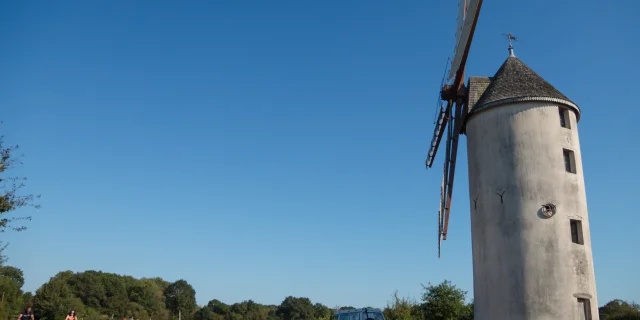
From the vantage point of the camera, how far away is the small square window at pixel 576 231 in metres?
19.0

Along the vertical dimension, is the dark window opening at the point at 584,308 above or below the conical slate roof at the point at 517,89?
below

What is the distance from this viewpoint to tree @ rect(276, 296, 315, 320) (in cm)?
9338

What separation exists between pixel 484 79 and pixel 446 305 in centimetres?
1841

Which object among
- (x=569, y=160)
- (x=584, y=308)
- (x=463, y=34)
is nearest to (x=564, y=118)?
(x=569, y=160)

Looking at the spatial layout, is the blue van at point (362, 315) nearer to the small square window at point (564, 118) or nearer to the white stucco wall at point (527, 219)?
the white stucco wall at point (527, 219)

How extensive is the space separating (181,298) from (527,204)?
292 feet

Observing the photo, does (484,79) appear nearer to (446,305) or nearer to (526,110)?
(526,110)

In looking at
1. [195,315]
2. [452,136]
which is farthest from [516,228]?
[195,315]

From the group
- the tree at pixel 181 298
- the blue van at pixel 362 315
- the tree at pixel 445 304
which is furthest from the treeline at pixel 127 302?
the blue van at pixel 362 315

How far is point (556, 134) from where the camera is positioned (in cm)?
1988

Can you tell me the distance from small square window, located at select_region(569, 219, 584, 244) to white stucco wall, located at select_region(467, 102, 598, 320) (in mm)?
192

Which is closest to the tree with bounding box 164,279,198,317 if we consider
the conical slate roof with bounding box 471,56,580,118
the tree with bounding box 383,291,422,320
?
the tree with bounding box 383,291,422,320

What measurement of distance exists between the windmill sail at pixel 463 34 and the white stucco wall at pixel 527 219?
11.0ft

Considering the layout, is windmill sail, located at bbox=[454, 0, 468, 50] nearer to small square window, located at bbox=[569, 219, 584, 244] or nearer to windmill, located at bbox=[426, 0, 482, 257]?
windmill, located at bbox=[426, 0, 482, 257]
